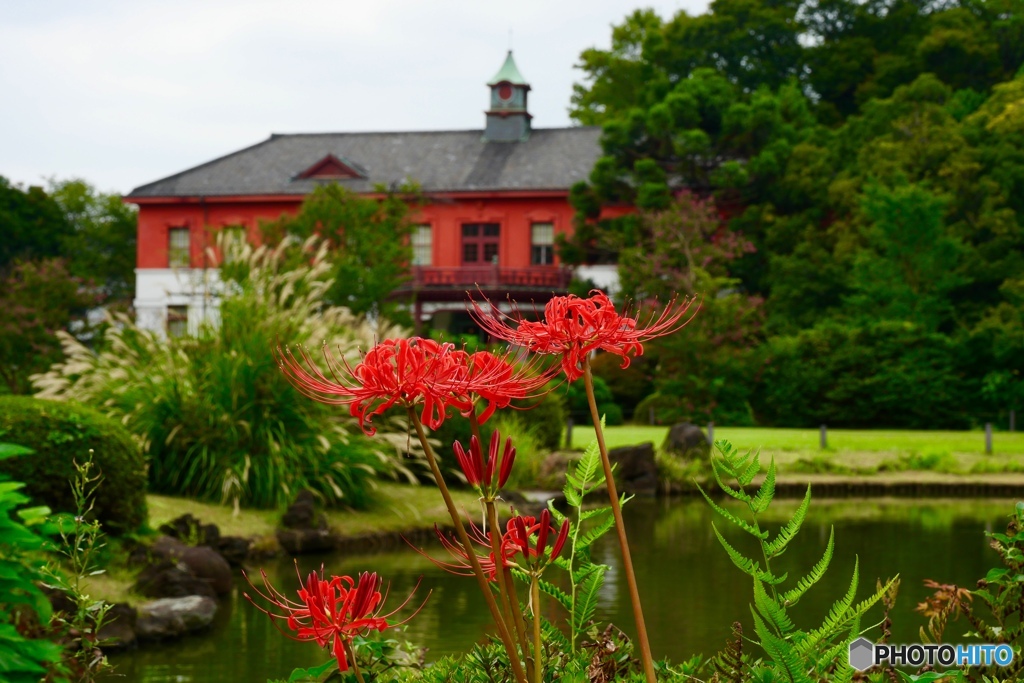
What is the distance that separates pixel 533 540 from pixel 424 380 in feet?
1.22

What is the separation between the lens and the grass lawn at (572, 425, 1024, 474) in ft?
53.1

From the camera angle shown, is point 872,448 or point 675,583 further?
point 872,448

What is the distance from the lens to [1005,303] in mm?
23938

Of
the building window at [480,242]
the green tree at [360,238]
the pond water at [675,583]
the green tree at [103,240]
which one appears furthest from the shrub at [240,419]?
the green tree at [103,240]

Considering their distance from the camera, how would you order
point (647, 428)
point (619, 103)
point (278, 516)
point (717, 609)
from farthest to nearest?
1. point (619, 103)
2. point (647, 428)
3. point (278, 516)
4. point (717, 609)

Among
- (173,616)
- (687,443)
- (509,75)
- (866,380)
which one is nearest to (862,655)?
(173,616)

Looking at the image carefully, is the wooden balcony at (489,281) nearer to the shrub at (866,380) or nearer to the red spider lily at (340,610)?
the shrub at (866,380)

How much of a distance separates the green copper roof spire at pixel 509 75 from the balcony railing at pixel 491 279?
702 centimetres

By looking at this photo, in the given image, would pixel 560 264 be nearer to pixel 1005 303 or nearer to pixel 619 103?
pixel 619 103

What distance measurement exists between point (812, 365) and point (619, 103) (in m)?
17.0

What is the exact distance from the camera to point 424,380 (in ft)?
6.18

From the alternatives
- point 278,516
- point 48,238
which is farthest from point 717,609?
point 48,238

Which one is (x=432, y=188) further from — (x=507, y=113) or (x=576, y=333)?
(x=576, y=333)

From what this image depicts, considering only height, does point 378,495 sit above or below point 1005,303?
below
